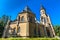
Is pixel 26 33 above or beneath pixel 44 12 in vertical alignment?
beneath

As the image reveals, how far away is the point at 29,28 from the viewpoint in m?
44.7

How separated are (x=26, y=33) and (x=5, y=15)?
42776 millimetres

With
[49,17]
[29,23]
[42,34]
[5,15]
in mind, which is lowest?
[42,34]

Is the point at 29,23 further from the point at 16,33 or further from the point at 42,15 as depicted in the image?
the point at 42,15

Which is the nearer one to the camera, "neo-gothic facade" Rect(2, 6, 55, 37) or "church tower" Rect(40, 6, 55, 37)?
"neo-gothic facade" Rect(2, 6, 55, 37)

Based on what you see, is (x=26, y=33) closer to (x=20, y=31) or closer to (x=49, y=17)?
(x=20, y=31)

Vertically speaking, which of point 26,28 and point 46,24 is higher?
point 46,24

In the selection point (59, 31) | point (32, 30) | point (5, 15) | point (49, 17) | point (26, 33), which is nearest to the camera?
point (26, 33)

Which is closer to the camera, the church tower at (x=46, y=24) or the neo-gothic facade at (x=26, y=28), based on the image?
the neo-gothic facade at (x=26, y=28)

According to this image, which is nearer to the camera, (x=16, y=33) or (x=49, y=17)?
(x=16, y=33)

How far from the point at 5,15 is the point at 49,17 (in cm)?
3536

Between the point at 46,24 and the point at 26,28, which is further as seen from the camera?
the point at 46,24

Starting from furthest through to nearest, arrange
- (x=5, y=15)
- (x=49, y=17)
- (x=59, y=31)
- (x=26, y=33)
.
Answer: (x=5, y=15), (x=59, y=31), (x=49, y=17), (x=26, y=33)

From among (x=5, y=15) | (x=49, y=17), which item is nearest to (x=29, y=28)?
(x=49, y=17)
